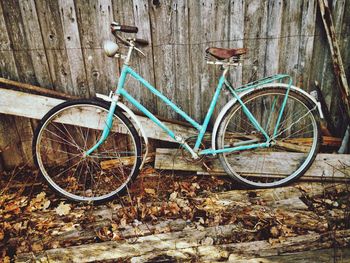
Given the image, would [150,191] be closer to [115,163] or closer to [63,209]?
[115,163]

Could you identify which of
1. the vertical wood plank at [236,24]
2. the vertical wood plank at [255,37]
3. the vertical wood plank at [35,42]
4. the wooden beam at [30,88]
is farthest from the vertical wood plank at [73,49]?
the vertical wood plank at [255,37]

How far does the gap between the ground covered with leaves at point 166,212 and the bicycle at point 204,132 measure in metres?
0.21

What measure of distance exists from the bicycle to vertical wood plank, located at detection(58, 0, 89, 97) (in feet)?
1.16

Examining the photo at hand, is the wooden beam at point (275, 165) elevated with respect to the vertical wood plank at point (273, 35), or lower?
lower

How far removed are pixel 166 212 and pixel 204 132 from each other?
984 millimetres

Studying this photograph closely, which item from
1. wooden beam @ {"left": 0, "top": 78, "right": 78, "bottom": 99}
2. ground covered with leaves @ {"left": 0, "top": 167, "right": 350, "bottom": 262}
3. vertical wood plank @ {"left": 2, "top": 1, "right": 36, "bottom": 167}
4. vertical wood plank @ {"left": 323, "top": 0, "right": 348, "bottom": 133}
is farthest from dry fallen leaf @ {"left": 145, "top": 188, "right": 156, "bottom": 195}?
vertical wood plank @ {"left": 323, "top": 0, "right": 348, "bottom": 133}

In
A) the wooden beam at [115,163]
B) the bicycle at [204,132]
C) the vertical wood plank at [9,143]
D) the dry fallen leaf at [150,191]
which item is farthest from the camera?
the wooden beam at [115,163]

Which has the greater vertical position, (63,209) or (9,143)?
(9,143)

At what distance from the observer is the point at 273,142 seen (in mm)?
3383

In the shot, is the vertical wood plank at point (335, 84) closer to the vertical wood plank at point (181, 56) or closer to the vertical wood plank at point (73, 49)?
the vertical wood plank at point (181, 56)

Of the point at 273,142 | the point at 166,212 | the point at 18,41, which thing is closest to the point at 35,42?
the point at 18,41

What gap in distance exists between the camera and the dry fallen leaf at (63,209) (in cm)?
327

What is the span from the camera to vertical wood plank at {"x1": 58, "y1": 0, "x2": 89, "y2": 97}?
10.7 ft

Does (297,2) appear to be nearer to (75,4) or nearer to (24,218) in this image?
(75,4)
